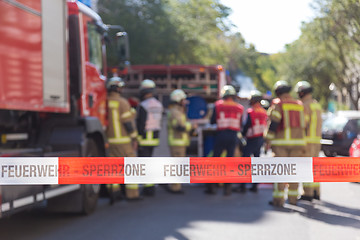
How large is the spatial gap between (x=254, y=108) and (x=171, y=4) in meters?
16.7

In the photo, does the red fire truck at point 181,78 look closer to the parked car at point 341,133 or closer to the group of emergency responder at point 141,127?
the group of emergency responder at point 141,127

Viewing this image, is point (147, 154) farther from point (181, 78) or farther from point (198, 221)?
point (181, 78)

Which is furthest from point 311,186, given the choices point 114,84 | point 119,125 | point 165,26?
point 165,26

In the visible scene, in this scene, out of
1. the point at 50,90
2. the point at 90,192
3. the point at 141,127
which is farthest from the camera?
the point at 141,127

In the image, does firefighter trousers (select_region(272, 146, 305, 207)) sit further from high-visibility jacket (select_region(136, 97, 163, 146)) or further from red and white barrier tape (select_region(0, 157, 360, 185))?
red and white barrier tape (select_region(0, 157, 360, 185))

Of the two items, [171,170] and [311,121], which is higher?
[311,121]

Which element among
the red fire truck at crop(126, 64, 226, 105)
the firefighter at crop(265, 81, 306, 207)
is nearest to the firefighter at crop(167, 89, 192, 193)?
the firefighter at crop(265, 81, 306, 207)

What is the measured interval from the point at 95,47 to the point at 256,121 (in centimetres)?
324

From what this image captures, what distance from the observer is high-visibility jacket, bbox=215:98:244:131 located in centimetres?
1009

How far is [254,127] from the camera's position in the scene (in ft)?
34.4

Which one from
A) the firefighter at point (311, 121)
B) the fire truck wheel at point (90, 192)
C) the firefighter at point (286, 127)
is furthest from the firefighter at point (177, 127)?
the fire truck wheel at point (90, 192)

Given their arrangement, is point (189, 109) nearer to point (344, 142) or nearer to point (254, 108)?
point (254, 108)

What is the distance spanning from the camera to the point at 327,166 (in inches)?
191

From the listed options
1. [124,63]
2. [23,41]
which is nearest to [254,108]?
[124,63]
